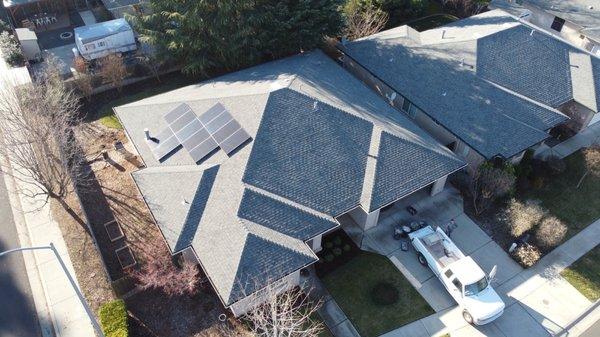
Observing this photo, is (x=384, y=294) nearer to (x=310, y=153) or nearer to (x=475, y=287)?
(x=475, y=287)

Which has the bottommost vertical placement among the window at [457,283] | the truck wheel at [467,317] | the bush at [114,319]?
the truck wheel at [467,317]

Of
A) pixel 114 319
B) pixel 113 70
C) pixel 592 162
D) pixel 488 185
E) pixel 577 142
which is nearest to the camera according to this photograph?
pixel 114 319

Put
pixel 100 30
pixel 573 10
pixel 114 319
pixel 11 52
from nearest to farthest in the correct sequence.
Answer: 1. pixel 114 319
2. pixel 11 52
3. pixel 100 30
4. pixel 573 10

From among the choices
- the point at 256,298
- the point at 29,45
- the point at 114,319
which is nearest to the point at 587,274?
the point at 256,298

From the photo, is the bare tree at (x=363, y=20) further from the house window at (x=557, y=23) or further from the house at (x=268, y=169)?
the house window at (x=557, y=23)

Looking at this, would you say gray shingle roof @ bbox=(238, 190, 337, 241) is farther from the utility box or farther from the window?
the utility box

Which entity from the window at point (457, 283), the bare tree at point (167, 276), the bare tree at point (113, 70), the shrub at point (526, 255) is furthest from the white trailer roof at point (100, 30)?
the shrub at point (526, 255)
